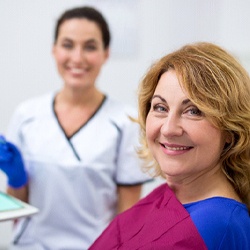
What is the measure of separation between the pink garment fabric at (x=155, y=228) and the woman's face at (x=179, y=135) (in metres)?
0.09

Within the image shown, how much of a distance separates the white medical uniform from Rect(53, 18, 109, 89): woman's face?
0.46 feet

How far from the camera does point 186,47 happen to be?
3.41 ft

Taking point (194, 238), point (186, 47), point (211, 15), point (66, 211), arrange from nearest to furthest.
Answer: point (194, 238) < point (186, 47) < point (66, 211) < point (211, 15)

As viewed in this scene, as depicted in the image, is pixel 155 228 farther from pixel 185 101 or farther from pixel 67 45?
pixel 67 45

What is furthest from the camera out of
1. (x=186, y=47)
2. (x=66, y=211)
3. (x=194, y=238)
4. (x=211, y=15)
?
(x=211, y=15)

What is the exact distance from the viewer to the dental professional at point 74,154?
1562 millimetres

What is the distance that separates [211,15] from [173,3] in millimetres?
191

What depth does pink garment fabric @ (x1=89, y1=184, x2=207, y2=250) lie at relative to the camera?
3.04 ft

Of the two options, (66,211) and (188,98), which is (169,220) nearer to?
(188,98)

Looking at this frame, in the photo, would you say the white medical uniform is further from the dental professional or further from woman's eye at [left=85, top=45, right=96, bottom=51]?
woman's eye at [left=85, top=45, right=96, bottom=51]

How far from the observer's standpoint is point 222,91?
0.94 meters

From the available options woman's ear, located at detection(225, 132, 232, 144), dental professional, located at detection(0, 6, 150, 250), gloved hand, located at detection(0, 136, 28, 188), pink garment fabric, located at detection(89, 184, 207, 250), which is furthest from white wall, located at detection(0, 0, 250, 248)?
woman's ear, located at detection(225, 132, 232, 144)

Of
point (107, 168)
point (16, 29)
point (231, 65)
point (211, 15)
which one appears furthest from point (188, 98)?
point (16, 29)

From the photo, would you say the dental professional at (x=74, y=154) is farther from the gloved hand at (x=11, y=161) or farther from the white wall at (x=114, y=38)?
the white wall at (x=114, y=38)
